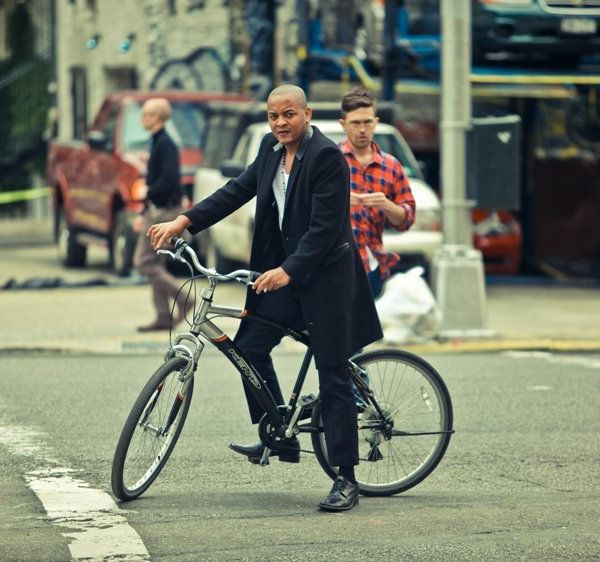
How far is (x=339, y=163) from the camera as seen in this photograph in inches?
280

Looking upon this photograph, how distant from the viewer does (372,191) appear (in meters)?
9.36

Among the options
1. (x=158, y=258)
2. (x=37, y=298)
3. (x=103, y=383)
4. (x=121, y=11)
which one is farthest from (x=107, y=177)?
(x=121, y=11)

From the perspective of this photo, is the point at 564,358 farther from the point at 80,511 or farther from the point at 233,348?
the point at 80,511

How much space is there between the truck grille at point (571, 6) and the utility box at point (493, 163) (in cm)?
420

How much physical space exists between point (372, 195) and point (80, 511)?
114 inches

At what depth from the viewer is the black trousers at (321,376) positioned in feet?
23.7

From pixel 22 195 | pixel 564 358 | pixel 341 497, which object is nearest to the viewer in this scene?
pixel 341 497

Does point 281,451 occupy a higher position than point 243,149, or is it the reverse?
point 243,149

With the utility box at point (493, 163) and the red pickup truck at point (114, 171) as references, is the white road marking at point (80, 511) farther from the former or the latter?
the red pickup truck at point (114, 171)

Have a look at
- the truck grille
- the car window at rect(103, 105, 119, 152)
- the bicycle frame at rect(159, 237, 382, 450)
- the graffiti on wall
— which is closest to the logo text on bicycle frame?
the bicycle frame at rect(159, 237, 382, 450)

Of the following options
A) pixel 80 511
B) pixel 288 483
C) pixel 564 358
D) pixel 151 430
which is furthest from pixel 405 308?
pixel 80 511

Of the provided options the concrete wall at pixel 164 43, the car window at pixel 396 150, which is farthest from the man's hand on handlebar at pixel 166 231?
the concrete wall at pixel 164 43

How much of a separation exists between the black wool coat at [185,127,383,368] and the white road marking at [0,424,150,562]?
42.1 inches

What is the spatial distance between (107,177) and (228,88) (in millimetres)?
7543
